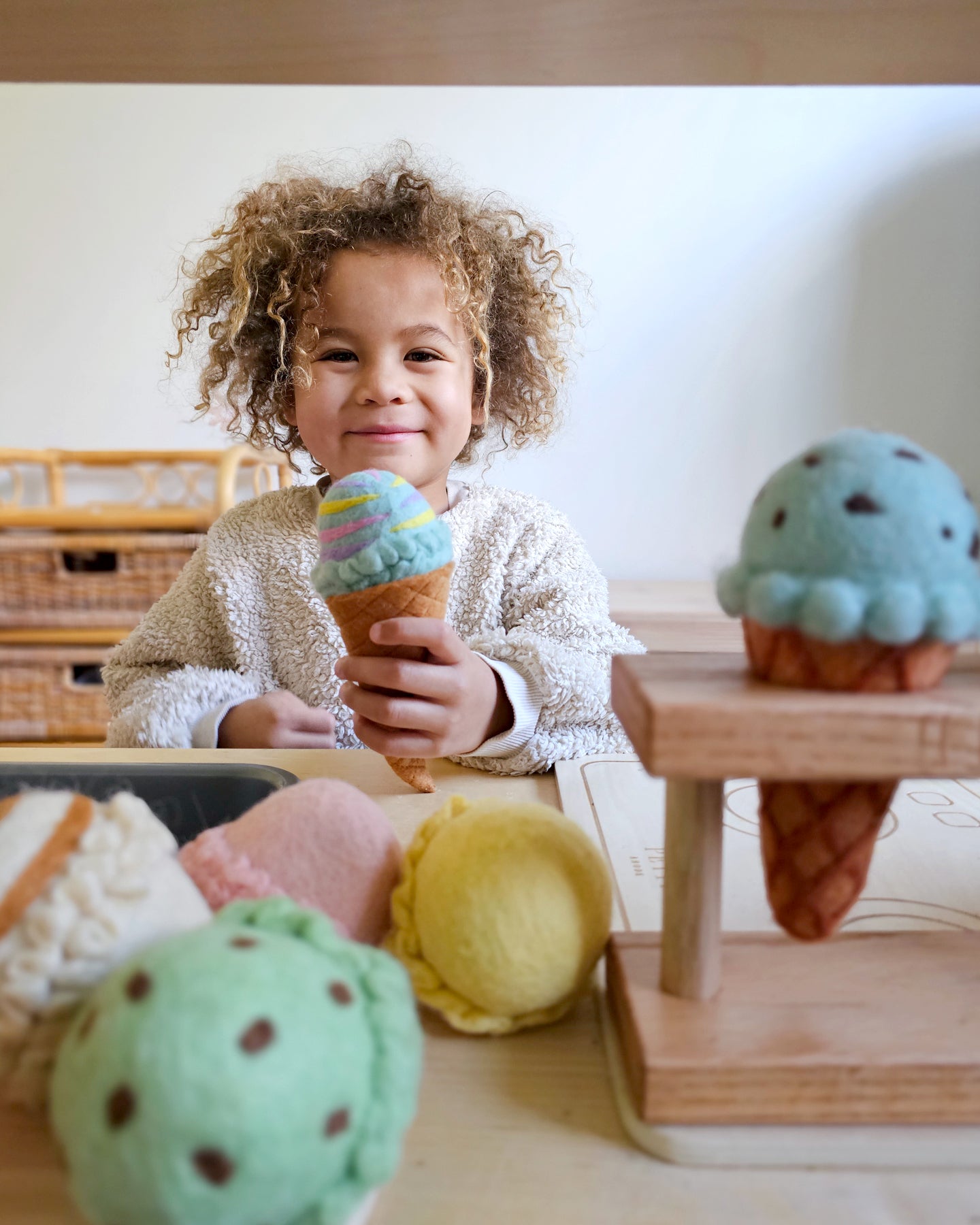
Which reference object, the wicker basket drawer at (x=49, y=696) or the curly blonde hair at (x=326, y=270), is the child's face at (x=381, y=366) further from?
the wicker basket drawer at (x=49, y=696)

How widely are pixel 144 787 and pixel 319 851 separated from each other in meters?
0.31

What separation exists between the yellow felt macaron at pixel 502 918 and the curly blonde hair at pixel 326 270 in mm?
581

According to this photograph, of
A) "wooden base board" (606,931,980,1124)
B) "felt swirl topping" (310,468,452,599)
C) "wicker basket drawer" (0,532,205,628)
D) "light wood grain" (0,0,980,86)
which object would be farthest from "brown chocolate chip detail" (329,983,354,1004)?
"wicker basket drawer" (0,532,205,628)

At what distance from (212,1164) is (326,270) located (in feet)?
2.53

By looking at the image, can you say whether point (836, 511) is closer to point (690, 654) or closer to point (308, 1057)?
point (690, 654)

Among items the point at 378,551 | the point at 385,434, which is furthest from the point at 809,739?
the point at 385,434

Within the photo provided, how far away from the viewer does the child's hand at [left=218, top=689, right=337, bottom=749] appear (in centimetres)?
76

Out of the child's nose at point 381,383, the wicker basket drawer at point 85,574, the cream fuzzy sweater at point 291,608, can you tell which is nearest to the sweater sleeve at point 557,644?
the cream fuzzy sweater at point 291,608

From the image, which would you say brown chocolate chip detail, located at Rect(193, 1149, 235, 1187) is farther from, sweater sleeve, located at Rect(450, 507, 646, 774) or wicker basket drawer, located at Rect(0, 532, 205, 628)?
wicker basket drawer, located at Rect(0, 532, 205, 628)

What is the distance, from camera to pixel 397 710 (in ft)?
1.86

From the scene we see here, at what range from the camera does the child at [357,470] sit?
29.1 inches

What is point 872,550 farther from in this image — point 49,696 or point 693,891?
point 49,696

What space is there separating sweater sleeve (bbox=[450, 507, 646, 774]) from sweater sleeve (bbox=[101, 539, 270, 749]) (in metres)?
0.25

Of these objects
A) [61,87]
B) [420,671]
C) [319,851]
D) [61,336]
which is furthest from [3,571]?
[319,851]
